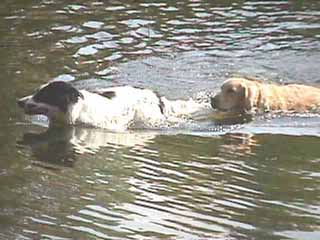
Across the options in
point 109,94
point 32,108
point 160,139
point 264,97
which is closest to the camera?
point 160,139

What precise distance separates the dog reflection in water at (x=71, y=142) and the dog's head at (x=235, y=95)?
54.1 inches

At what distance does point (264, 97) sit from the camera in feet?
34.4

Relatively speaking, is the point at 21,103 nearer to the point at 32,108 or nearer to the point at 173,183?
the point at 32,108

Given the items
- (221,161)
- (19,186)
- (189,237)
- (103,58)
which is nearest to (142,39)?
(103,58)

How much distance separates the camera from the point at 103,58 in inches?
480

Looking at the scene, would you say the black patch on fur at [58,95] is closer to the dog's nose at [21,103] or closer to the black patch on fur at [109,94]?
the dog's nose at [21,103]

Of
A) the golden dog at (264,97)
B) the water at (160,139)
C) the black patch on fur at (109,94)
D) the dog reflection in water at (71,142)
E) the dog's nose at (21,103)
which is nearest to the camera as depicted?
the water at (160,139)

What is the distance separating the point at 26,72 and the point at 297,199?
5.23 m

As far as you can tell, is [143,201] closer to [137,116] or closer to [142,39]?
[137,116]

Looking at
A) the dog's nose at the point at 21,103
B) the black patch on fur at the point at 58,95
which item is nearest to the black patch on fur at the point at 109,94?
the black patch on fur at the point at 58,95

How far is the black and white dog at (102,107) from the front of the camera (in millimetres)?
9461

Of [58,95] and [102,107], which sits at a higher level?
[58,95]

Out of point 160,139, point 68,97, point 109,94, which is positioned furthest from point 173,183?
point 109,94

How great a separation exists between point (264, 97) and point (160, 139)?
1.84 meters
